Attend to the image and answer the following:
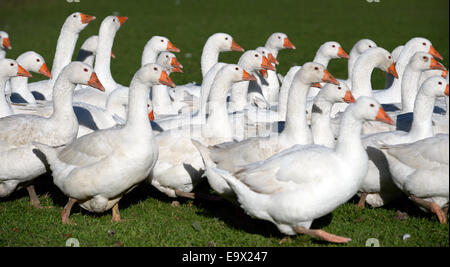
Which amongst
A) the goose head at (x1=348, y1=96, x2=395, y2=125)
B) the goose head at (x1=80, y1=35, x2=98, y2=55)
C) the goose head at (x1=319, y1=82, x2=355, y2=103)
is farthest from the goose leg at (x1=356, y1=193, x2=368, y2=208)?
the goose head at (x1=80, y1=35, x2=98, y2=55)

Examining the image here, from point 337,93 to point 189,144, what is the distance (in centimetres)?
192

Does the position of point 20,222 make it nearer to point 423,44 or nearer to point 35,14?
point 423,44

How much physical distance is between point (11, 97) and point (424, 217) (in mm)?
6777

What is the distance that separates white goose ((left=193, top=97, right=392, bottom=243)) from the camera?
5980 mm

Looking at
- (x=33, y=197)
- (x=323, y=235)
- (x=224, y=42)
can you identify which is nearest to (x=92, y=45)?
(x=224, y=42)

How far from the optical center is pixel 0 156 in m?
7.37

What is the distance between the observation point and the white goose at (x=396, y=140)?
7309 millimetres

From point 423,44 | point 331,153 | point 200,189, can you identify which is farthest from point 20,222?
point 423,44

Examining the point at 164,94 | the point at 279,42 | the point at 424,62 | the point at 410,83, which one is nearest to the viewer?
the point at 424,62

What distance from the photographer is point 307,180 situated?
6.03 m

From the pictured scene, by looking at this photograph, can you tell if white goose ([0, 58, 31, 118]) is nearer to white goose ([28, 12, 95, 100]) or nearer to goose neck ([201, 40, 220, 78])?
white goose ([28, 12, 95, 100])

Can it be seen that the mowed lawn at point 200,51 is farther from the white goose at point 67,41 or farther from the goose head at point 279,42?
the goose head at point 279,42

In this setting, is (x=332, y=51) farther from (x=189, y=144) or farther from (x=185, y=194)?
(x=185, y=194)

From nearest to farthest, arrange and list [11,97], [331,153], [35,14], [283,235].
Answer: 1. [331,153]
2. [283,235]
3. [11,97]
4. [35,14]
